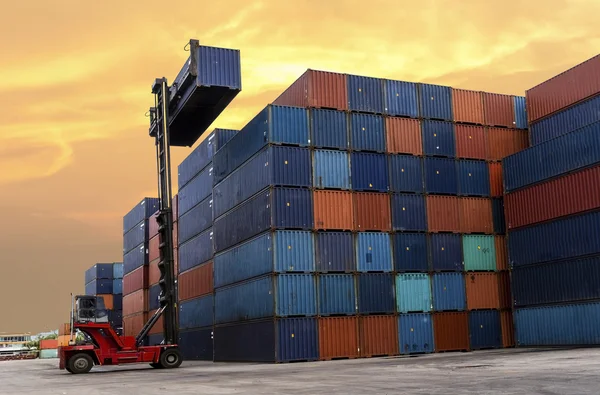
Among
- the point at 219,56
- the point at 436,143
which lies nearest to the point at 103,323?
the point at 219,56

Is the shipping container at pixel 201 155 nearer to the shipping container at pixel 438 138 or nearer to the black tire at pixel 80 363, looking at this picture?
the shipping container at pixel 438 138

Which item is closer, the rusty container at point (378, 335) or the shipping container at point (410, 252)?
the rusty container at point (378, 335)

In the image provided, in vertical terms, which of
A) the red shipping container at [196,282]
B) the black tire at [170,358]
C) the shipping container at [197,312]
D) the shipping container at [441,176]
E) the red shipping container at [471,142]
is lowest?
the black tire at [170,358]

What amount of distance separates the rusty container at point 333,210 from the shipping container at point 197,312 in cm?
1237

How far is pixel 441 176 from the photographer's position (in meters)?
39.8

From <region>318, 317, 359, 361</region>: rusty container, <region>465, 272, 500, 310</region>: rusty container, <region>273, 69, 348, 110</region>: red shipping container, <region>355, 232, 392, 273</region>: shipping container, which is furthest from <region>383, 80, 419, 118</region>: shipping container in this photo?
<region>318, 317, 359, 361</region>: rusty container

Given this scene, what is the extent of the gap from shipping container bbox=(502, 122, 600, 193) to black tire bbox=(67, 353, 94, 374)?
26060mm

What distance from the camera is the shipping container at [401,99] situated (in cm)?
3922

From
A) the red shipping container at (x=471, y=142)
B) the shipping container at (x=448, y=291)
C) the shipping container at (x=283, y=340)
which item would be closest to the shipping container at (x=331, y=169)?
the shipping container at (x=283, y=340)

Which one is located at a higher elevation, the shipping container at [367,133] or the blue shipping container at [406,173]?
the shipping container at [367,133]

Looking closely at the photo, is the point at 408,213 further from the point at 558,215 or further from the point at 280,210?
the point at 558,215

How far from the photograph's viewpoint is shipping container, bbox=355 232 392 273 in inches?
1437

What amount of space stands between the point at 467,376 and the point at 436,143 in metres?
23.0

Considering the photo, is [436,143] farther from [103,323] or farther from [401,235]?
[103,323]
